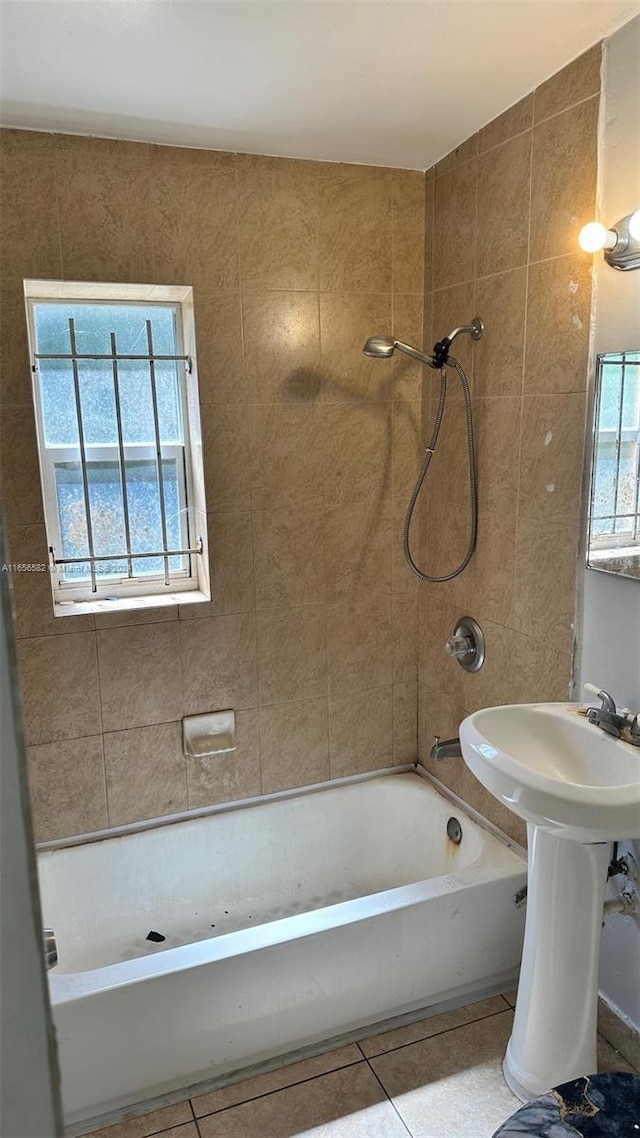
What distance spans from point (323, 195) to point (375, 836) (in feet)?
7.12

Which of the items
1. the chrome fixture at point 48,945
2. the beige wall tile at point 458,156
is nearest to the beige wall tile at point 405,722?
the beige wall tile at point 458,156

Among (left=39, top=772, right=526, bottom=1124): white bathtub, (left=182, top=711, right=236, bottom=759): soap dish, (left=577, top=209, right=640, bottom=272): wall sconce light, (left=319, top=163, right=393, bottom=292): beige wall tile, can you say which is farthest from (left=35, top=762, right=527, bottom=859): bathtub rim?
(left=319, top=163, right=393, bottom=292): beige wall tile

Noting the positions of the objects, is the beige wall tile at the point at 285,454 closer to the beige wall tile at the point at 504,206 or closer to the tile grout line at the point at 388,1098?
the beige wall tile at the point at 504,206

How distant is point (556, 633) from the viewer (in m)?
1.95

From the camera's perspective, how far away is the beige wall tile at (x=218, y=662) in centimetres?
236

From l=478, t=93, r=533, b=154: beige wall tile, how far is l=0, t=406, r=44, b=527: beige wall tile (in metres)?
1.50

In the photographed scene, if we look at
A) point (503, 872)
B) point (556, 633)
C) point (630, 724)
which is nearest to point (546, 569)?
point (556, 633)

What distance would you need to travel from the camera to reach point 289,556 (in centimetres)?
243

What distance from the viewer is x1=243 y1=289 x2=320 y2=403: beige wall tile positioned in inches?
89.4

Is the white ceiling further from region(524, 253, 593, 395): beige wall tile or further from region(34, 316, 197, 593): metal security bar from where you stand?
region(34, 316, 197, 593): metal security bar

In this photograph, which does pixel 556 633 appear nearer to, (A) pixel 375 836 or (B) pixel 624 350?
→ (B) pixel 624 350

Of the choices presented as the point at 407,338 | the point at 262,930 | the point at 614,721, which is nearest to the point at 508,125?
the point at 407,338

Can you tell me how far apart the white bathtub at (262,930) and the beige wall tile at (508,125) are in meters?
2.01

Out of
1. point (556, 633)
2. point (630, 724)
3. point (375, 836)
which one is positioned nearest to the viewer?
point (630, 724)
